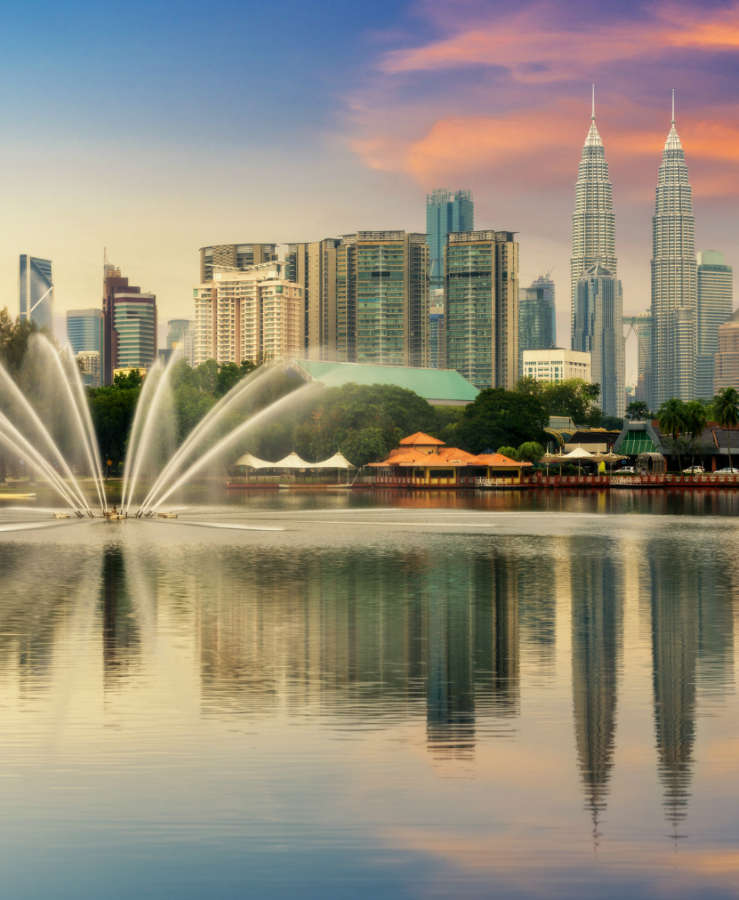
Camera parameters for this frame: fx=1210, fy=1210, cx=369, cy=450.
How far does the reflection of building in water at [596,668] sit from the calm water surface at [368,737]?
7 cm

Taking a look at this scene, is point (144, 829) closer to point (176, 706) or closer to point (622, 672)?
point (176, 706)

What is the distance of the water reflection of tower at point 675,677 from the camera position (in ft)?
55.1

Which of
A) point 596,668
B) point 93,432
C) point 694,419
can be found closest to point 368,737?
point 596,668

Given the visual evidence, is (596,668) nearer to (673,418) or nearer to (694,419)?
(673,418)

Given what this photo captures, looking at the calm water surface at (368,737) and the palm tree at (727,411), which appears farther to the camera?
the palm tree at (727,411)

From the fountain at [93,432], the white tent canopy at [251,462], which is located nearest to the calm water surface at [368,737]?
the fountain at [93,432]

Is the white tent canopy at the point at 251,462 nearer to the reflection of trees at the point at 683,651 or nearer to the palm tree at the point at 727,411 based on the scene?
the palm tree at the point at 727,411

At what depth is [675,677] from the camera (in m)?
24.2

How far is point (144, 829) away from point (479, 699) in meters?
8.68

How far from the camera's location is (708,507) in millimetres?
106188

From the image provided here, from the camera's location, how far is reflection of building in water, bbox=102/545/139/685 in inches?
1016

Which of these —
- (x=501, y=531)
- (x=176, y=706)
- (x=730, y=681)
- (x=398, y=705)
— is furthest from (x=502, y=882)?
(x=501, y=531)

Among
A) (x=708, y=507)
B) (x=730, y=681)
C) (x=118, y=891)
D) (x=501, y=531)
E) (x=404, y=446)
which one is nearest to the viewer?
(x=118, y=891)

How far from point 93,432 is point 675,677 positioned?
285 ft
